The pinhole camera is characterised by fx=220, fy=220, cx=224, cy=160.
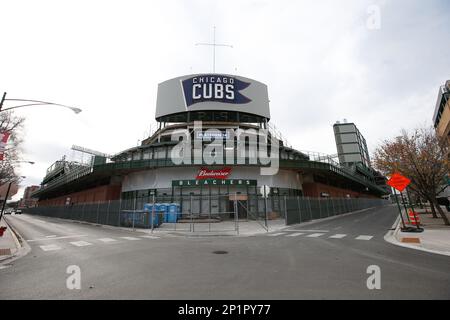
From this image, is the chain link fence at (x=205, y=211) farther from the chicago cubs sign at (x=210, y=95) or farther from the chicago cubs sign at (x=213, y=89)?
the chicago cubs sign at (x=213, y=89)

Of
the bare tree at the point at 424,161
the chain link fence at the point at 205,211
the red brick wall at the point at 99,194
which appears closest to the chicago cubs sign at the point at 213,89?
the chain link fence at the point at 205,211

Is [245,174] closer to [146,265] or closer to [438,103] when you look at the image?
[146,265]

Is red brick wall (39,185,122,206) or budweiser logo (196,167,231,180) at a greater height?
budweiser logo (196,167,231,180)

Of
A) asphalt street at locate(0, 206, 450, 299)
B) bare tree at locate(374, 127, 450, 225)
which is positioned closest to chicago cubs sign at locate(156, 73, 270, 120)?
bare tree at locate(374, 127, 450, 225)

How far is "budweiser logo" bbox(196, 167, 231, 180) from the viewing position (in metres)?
28.8

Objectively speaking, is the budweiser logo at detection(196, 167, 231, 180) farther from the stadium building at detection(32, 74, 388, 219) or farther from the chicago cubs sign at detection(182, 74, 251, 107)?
the chicago cubs sign at detection(182, 74, 251, 107)

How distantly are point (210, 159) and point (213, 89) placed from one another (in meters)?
15.5

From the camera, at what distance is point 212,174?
94.9 feet

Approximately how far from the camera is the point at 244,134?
116 ft

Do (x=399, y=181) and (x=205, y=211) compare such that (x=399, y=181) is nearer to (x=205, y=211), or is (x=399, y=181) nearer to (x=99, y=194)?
(x=205, y=211)

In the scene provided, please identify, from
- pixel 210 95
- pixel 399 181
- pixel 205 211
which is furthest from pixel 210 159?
pixel 399 181

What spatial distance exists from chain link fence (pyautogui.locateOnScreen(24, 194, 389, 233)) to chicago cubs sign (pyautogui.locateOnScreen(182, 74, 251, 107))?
18.1 metres

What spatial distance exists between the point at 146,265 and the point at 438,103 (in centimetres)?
5387
